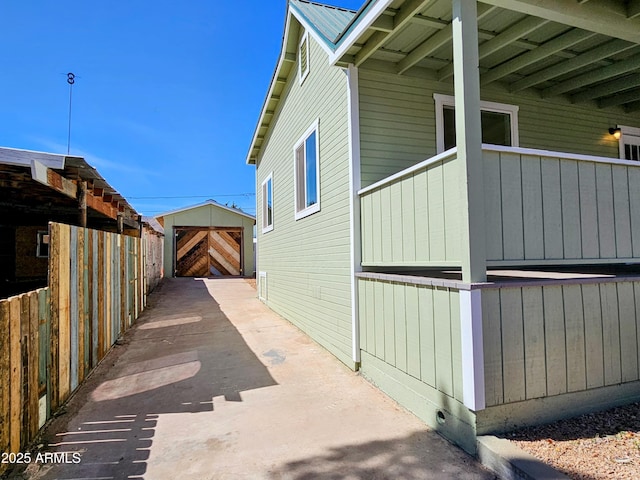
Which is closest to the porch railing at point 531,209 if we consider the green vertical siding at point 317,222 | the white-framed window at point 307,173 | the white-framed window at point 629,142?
the green vertical siding at point 317,222

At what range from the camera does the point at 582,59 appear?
454 centimetres

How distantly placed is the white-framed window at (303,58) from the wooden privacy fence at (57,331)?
14.4 ft

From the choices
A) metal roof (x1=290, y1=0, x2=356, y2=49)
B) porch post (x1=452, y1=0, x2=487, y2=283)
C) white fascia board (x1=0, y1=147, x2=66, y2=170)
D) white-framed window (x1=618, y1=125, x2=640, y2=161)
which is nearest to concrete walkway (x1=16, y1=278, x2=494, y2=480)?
porch post (x1=452, y1=0, x2=487, y2=283)

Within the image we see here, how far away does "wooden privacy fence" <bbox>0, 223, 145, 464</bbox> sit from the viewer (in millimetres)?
2508

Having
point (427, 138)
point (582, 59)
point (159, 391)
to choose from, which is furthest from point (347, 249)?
point (582, 59)

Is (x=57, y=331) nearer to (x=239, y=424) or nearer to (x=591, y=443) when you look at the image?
(x=239, y=424)

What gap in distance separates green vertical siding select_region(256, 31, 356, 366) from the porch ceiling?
3.04ft

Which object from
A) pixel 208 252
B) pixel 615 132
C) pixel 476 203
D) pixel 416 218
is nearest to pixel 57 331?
pixel 416 218

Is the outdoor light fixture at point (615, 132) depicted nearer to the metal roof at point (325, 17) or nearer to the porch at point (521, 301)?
the porch at point (521, 301)

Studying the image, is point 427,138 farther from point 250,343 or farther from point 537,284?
point 250,343

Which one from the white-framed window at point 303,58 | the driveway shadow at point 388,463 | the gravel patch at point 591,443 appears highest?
the white-framed window at point 303,58

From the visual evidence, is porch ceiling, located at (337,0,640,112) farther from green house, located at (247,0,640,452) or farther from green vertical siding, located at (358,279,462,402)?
green vertical siding, located at (358,279,462,402)

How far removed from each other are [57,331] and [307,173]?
4382mm

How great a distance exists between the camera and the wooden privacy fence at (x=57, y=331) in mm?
2508
